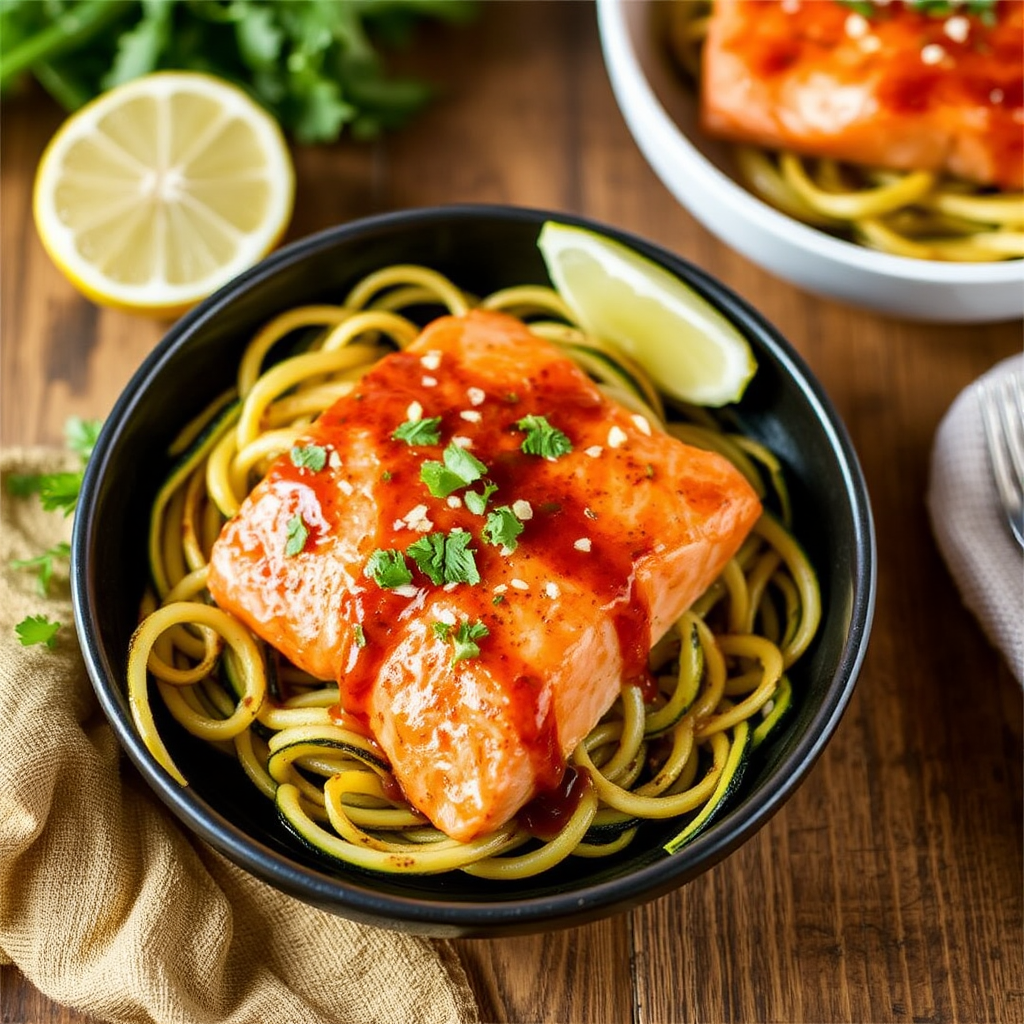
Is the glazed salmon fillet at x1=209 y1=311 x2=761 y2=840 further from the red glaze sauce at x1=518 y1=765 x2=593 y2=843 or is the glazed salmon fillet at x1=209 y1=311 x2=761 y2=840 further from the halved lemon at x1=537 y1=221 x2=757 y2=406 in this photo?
the halved lemon at x1=537 y1=221 x2=757 y2=406

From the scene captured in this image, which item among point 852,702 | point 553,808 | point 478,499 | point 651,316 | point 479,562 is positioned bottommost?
point 852,702

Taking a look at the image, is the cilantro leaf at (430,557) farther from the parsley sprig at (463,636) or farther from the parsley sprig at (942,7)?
the parsley sprig at (942,7)

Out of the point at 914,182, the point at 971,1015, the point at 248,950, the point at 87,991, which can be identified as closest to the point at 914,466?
the point at 914,182

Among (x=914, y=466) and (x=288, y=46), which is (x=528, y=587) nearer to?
(x=914, y=466)

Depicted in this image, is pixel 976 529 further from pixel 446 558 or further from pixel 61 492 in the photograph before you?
pixel 61 492

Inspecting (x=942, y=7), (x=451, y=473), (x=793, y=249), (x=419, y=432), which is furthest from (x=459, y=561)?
(x=942, y=7)

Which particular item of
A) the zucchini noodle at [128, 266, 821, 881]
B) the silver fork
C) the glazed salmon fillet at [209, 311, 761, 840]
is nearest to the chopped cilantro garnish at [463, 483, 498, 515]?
the glazed salmon fillet at [209, 311, 761, 840]
